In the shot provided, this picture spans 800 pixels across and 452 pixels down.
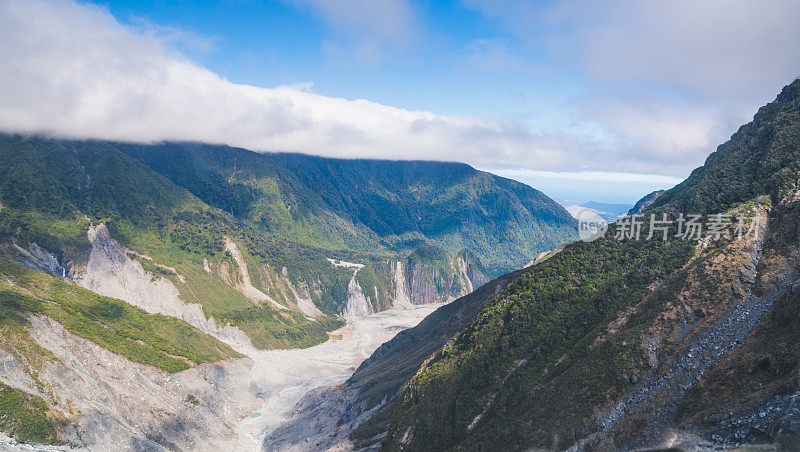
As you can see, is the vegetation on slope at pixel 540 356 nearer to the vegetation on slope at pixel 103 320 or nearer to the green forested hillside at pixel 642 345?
the green forested hillside at pixel 642 345

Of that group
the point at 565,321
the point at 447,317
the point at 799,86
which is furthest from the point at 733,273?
the point at 447,317

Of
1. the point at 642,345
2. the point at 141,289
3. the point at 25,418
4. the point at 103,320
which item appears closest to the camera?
the point at 642,345

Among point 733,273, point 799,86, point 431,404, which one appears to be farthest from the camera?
point 799,86

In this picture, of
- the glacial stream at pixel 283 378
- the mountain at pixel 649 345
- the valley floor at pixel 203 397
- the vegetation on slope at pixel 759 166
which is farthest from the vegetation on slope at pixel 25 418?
the vegetation on slope at pixel 759 166

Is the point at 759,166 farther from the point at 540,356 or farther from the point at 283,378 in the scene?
the point at 283,378

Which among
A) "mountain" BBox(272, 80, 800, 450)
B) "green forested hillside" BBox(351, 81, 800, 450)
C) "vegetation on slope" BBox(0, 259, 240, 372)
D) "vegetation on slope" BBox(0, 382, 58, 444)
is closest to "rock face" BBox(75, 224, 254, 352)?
"vegetation on slope" BBox(0, 259, 240, 372)

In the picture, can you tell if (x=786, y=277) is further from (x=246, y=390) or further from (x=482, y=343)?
(x=246, y=390)

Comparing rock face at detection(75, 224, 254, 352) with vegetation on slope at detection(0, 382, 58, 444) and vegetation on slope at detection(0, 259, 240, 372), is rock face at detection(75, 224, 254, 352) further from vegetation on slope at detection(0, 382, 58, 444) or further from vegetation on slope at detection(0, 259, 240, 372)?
vegetation on slope at detection(0, 382, 58, 444)

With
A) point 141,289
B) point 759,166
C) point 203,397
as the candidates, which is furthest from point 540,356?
point 141,289
